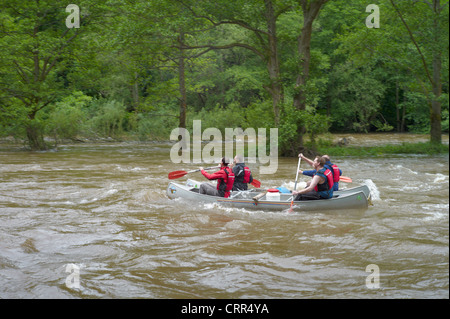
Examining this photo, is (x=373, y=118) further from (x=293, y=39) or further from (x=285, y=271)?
(x=285, y=271)

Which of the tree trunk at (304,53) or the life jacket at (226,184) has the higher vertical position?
the tree trunk at (304,53)

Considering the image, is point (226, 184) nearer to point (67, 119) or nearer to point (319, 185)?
point (319, 185)

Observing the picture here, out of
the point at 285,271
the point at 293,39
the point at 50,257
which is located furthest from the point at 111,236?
the point at 293,39

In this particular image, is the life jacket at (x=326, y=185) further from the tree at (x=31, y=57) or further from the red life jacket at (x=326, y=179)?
the tree at (x=31, y=57)

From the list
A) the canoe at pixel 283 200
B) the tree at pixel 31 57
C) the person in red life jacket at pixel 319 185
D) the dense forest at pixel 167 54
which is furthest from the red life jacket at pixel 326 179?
the tree at pixel 31 57

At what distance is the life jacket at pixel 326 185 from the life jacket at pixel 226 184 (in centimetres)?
185

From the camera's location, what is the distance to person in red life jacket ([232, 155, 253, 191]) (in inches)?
387

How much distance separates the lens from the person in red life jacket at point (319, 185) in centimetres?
881

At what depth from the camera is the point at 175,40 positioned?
18000mm

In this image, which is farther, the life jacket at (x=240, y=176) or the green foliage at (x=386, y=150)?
the green foliage at (x=386, y=150)

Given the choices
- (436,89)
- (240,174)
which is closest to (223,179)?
(240,174)

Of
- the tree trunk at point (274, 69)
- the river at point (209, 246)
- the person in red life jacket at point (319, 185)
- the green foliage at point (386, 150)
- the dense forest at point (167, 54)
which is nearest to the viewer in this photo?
the river at point (209, 246)

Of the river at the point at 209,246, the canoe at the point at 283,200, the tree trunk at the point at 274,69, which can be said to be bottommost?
the river at the point at 209,246
